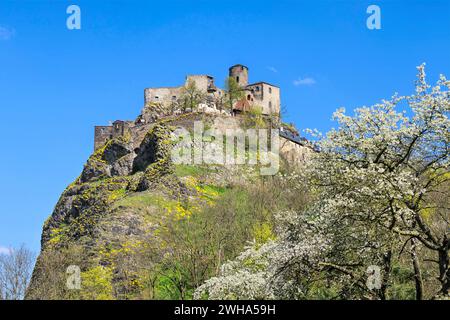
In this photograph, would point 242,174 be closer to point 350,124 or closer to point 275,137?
point 275,137

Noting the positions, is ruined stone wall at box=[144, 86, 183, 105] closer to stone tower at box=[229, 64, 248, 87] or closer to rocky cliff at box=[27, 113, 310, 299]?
stone tower at box=[229, 64, 248, 87]

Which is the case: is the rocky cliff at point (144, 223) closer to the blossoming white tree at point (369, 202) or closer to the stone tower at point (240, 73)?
the blossoming white tree at point (369, 202)

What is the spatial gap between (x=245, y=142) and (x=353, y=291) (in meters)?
49.5

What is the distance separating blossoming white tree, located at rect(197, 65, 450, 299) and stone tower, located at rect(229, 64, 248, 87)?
266 feet

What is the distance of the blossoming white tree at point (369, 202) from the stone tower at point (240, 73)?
8099 centimetres

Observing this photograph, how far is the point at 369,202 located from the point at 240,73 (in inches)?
3326

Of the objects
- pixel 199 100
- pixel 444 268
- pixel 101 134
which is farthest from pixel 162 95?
pixel 444 268

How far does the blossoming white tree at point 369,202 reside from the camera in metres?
21.1

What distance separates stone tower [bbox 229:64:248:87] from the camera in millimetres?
103625

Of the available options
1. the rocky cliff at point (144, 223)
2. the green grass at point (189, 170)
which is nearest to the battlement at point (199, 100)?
the rocky cliff at point (144, 223)

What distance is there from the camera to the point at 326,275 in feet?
76.7
